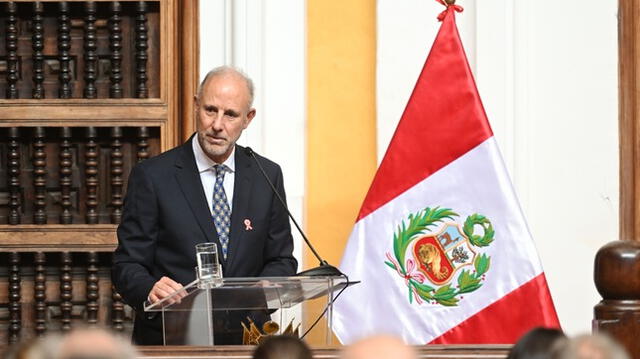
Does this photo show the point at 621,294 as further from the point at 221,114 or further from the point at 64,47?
the point at 64,47

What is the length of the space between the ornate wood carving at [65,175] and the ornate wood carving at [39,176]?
64 mm

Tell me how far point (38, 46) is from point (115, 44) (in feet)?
0.91

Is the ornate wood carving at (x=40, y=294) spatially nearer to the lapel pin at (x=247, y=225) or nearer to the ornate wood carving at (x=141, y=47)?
the ornate wood carving at (x=141, y=47)

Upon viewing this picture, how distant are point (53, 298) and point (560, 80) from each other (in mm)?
1990

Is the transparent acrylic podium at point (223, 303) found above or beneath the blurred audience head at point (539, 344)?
beneath

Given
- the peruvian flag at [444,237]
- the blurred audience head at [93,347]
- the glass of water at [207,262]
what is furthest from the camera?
the peruvian flag at [444,237]

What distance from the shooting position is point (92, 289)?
388 centimetres

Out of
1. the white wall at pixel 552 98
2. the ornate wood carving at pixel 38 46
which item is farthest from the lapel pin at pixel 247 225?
the ornate wood carving at pixel 38 46

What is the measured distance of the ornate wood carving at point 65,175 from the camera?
3908 mm

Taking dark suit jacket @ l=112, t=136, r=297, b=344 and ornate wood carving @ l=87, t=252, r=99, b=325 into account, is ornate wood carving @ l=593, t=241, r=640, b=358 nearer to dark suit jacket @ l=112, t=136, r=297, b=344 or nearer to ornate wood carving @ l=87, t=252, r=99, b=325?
dark suit jacket @ l=112, t=136, r=297, b=344

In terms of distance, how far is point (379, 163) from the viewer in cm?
388

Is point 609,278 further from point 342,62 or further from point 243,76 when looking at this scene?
point 342,62

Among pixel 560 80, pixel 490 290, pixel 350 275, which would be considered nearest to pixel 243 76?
pixel 350 275

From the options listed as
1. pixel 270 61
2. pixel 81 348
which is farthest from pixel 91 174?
pixel 81 348
